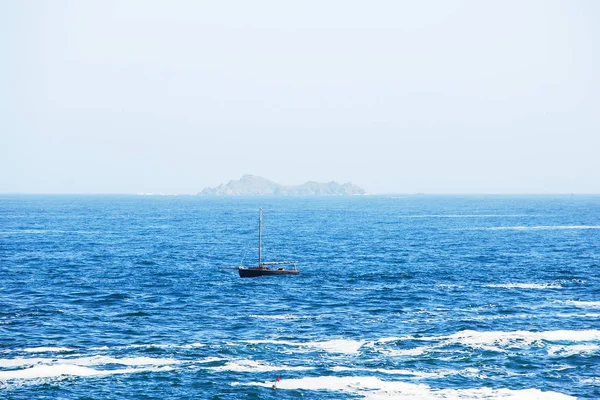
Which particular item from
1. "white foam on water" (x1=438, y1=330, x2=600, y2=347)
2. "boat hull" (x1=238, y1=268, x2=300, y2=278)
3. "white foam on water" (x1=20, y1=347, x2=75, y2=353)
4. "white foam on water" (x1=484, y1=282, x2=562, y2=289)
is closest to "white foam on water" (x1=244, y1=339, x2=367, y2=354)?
"white foam on water" (x1=438, y1=330, x2=600, y2=347)

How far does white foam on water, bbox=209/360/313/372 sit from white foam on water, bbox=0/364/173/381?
4446 millimetres

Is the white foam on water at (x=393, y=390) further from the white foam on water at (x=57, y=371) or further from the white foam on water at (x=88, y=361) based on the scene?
the white foam on water at (x=57, y=371)

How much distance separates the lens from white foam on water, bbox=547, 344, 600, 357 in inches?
2062

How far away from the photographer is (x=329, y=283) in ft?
287

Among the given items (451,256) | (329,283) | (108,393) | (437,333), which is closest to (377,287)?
(329,283)

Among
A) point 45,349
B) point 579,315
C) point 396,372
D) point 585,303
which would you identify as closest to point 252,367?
point 396,372

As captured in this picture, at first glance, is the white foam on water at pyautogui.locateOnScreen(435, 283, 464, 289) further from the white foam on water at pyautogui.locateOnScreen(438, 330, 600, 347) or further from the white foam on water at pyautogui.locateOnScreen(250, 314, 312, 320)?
the white foam on water at pyautogui.locateOnScreen(250, 314, 312, 320)

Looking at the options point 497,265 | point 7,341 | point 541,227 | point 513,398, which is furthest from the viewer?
point 541,227

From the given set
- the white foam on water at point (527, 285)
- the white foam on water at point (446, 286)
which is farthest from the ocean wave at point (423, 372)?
the white foam on water at point (527, 285)

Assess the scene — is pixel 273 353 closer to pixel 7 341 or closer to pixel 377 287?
pixel 7 341

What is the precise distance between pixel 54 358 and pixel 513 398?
35234mm

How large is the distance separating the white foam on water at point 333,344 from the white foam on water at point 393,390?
6.86 metres

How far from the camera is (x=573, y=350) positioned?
5328 cm

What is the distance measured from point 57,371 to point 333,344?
22.5 meters
